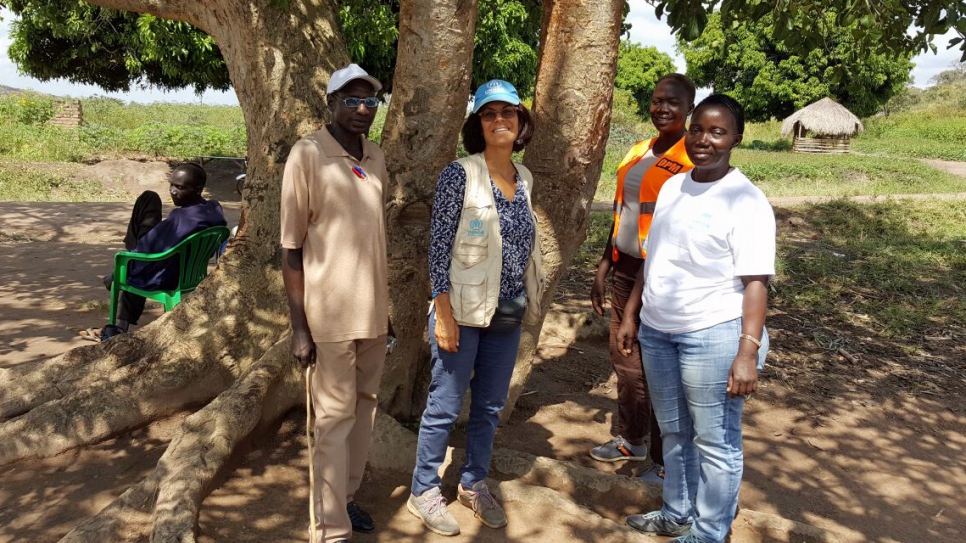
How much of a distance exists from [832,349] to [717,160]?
407 centimetres

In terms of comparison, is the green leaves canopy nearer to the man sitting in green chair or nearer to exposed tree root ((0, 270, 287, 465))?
the man sitting in green chair

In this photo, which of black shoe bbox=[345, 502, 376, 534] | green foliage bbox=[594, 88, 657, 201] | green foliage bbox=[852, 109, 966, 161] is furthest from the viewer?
green foliage bbox=[852, 109, 966, 161]

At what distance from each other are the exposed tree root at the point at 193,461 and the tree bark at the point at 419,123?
686 millimetres

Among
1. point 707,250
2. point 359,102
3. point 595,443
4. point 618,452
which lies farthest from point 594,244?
point 359,102

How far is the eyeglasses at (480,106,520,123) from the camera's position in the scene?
3.11m

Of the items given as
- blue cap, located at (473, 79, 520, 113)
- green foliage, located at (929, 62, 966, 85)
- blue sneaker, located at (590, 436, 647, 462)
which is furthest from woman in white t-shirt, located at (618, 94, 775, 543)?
green foliage, located at (929, 62, 966, 85)

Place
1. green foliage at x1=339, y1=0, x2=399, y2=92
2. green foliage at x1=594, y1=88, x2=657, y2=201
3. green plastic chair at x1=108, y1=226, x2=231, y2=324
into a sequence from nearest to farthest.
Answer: green plastic chair at x1=108, y1=226, x2=231, y2=324
green foliage at x1=339, y1=0, x2=399, y2=92
green foliage at x1=594, y1=88, x2=657, y2=201

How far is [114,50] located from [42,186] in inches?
122

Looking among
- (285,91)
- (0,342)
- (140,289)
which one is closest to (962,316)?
(285,91)

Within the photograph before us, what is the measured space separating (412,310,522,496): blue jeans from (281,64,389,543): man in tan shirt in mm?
325

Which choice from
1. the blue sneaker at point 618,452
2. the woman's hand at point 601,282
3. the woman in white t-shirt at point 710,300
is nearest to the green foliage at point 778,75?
the blue sneaker at point 618,452

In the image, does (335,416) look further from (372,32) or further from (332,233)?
(372,32)

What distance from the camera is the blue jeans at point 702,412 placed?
9.43 ft

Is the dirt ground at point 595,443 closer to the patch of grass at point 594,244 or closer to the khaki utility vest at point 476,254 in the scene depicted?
the khaki utility vest at point 476,254
